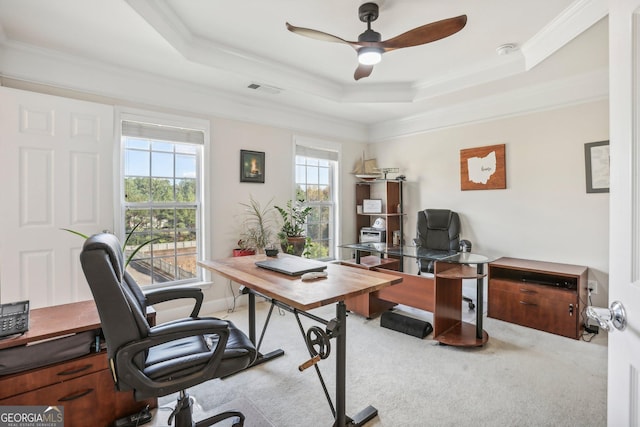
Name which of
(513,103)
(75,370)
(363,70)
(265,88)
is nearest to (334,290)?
(75,370)

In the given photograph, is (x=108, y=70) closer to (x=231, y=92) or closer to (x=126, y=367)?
(x=231, y=92)

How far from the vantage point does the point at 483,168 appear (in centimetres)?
388

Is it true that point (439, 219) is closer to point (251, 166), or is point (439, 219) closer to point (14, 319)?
point (251, 166)

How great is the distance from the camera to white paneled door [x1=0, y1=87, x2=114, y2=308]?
233cm

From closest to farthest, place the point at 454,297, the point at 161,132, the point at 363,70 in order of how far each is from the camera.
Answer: the point at 363,70 < the point at 454,297 < the point at 161,132

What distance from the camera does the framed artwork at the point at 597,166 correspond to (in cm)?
302

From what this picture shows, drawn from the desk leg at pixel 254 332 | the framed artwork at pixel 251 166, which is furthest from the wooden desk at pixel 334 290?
the framed artwork at pixel 251 166

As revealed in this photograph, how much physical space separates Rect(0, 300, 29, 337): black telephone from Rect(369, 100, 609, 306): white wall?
13.8 ft

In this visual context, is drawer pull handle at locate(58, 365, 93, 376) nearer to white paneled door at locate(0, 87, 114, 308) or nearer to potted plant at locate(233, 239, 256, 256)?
white paneled door at locate(0, 87, 114, 308)

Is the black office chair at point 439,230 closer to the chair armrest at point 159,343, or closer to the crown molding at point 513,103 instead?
the crown molding at point 513,103

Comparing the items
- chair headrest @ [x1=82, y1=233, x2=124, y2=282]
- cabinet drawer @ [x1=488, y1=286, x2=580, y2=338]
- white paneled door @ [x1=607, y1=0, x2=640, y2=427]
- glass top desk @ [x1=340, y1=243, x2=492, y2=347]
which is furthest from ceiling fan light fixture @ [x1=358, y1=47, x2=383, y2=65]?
cabinet drawer @ [x1=488, y1=286, x2=580, y2=338]

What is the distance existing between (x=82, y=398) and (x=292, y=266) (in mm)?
1297

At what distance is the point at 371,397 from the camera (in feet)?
6.59

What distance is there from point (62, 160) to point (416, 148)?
4110mm
